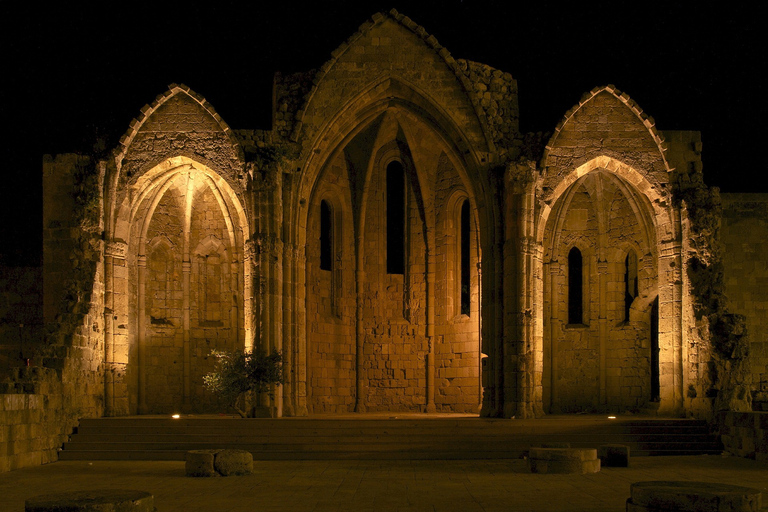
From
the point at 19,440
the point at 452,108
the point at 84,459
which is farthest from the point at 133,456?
the point at 452,108

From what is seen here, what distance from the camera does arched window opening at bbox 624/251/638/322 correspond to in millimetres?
22297

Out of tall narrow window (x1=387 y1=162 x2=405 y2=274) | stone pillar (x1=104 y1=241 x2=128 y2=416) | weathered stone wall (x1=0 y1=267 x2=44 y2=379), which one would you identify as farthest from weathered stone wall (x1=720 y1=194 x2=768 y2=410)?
weathered stone wall (x1=0 y1=267 x2=44 y2=379)

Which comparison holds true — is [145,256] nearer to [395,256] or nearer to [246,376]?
[246,376]

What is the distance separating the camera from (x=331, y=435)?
1552cm

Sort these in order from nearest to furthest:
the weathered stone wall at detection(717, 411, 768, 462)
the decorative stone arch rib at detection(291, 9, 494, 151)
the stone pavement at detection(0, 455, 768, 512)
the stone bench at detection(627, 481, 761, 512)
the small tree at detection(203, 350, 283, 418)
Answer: the stone bench at detection(627, 481, 761, 512) → the stone pavement at detection(0, 455, 768, 512) → the weathered stone wall at detection(717, 411, 768, 462) → the small tree at detection(203, 350, 283, 418) → the decorative stone arch rib at detection(291, 9, 494, 151)

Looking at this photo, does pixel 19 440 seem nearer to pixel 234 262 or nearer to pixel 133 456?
pixel 133 456

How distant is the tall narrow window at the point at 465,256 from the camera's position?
2312 centimetres

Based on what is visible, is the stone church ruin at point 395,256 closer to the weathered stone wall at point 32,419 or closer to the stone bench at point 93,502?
the weathered stone wall at point 32,419

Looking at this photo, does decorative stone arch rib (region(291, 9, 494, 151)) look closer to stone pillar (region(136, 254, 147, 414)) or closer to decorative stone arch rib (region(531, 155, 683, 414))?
decorative stone arch rib (region(531, 155, 683, 414))

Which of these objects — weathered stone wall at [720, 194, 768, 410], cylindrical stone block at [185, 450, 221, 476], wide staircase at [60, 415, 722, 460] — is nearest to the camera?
cylindrical stone block at [185, 450, 221, 476]

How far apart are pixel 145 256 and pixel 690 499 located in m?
16.1

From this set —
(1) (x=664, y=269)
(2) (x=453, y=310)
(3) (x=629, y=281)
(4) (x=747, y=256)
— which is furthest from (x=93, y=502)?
(4) (x=747, y=256)

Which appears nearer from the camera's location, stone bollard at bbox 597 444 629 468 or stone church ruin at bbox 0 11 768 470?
stone bollard at bbox 597 444 629 468

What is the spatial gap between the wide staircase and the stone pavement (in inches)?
23.6
